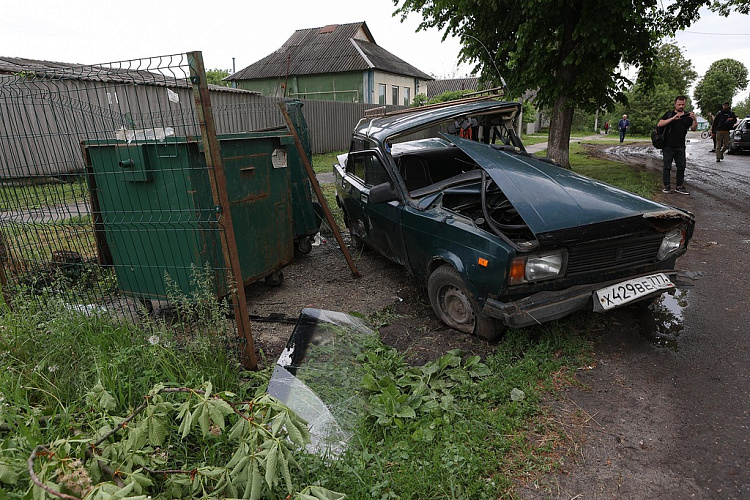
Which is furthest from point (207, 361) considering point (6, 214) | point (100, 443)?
point (6, 214)

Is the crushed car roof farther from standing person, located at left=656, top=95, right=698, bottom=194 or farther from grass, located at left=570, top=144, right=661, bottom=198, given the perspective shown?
standing person, located at left=656, top=95, right=698, bottom=194

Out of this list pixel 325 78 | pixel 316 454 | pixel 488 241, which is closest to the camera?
pixel 316 454

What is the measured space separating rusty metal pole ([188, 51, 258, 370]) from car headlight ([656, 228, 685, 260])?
10.6ft

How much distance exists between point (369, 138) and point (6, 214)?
3449mm

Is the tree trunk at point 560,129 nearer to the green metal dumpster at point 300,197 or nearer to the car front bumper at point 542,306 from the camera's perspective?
the green metal dumpster at point 300,197

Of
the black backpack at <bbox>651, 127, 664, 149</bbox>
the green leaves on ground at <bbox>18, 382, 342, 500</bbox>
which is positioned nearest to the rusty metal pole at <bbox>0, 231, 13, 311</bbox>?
the green leaves on ground at <bbox>18, 382, 342, 500</bbox>

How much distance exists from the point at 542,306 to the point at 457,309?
2.69ft

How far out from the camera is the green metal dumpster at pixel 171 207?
12.1 feet

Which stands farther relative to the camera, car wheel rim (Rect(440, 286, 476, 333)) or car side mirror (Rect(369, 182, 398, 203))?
car side mirror (Rect(369, 182, 398, 203))

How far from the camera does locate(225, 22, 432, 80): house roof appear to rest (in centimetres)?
2777

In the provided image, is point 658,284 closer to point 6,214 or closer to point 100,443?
point 100,443

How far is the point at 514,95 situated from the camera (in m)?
10.5

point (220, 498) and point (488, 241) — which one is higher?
point (488, 241)

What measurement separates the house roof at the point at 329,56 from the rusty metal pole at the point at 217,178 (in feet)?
84.0
